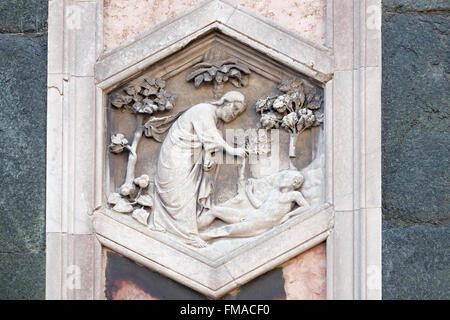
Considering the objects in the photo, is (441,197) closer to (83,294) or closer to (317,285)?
(317,285)

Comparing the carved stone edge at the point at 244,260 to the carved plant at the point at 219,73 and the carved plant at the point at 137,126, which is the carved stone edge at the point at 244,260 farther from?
the carved plant at the point at 219,73

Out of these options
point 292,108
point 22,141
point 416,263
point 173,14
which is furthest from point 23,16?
point 416,263

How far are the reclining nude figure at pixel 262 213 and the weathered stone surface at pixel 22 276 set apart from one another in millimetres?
1055

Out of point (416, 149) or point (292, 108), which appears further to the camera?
point (292, 108)

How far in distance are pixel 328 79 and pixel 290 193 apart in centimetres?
77

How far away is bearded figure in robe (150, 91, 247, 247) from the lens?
7.68 m

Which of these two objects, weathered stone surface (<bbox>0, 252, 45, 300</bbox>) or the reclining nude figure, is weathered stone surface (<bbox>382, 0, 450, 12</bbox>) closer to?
the reclining nude figure

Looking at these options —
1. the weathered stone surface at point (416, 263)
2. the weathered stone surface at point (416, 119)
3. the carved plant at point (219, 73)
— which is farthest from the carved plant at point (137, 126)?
the weathered stone surface at point (416, 263)

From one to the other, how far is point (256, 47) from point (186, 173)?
3.05 ft

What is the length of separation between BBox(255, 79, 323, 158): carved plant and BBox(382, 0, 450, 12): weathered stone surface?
71 cm

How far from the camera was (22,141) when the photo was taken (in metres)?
7.77

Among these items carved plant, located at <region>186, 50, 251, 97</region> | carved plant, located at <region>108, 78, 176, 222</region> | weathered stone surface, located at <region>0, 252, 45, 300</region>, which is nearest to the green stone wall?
carved plant, located at <region>186, 50, 251, 97</region>

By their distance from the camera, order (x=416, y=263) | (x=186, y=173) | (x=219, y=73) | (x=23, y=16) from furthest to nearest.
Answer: (x=23, y=16)
(x=219, y=73)
(x=186, y=173)
(x=416, y=263)

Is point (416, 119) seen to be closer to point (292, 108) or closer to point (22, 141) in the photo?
point (292, 108)
